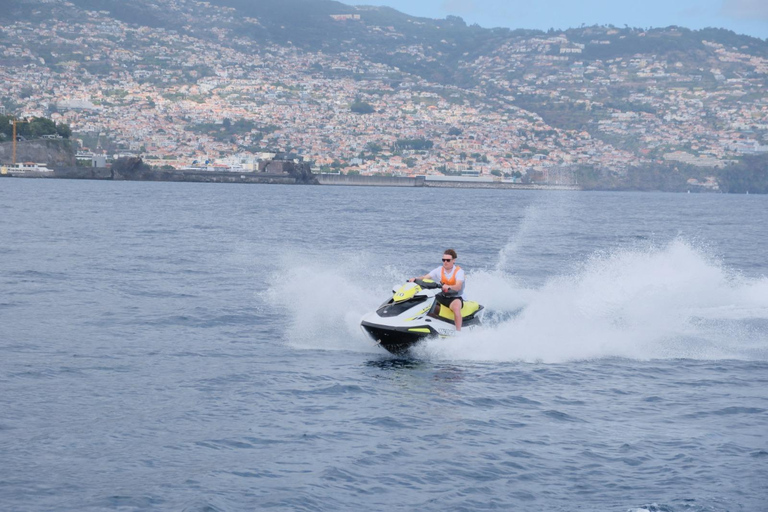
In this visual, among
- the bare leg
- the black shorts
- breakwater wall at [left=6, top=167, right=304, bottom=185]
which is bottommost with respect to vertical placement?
breakwater wall at [left=6, top=167, right=304, bottom=185]

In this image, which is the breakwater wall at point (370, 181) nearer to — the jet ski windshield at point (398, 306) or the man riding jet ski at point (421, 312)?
the man riding jet ski at point (421, 312)

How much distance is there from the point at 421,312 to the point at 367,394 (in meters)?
2.63

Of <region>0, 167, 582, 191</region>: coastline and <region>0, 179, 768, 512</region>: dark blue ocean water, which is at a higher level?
<region>0, 179, 768, 512</region>: dark blue ocean water

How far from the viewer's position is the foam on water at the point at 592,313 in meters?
16.3

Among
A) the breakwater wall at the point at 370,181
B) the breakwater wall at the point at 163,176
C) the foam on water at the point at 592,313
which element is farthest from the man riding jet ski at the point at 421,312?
the breakwater wall at the point at 370,181

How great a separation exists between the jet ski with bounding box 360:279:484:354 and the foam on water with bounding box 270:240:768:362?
0.83 ft

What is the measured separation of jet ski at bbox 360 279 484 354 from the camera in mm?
15266

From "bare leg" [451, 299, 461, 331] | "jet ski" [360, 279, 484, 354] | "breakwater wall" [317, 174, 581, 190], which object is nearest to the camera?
"jet ski" [360, 279, 484, 354]

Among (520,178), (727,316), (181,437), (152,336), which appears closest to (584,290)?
(727,316)

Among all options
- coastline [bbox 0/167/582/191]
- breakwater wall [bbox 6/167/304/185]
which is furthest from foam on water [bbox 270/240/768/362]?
coastline [bbox 0/167/582/191]

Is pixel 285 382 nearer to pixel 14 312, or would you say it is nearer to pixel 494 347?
pixel 494 347

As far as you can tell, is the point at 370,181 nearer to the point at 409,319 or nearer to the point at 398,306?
the point at 398,306

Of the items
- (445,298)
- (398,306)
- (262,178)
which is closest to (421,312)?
(398,306)

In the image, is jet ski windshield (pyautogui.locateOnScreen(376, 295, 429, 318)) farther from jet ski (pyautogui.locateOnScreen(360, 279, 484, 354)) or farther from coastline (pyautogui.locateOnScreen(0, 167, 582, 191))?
coastline (pyautogui.locateOnScreen(0, 167, 582, 191))
